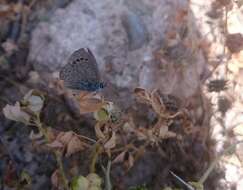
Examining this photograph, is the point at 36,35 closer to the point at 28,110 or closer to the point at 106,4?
the point at 106,4

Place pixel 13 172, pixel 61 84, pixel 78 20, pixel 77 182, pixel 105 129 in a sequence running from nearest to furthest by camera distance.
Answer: pixel 77 182
pixel 105 129
pixel 13 172
pixel 61 84
pixel 78 20

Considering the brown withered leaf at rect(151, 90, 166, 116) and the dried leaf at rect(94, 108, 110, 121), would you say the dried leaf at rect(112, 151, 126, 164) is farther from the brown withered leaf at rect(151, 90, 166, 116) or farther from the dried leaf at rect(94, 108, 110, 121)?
the dried leaf at rect(94, 108, 110, 121)

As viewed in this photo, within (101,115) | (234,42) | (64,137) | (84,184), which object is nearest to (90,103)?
(101,115)

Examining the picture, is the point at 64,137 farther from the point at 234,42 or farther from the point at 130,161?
the point at 234,42

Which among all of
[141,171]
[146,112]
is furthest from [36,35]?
[141,171]

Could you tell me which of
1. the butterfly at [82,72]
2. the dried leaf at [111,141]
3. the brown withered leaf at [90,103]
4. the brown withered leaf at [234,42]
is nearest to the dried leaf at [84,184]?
the dried leaf at [111,141]

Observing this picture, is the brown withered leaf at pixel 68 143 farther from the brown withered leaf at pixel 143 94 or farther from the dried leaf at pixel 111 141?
the brown withered leaf at pixel 143 94

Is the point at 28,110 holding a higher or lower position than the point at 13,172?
higher
